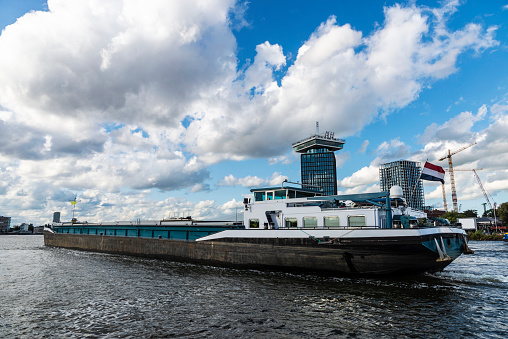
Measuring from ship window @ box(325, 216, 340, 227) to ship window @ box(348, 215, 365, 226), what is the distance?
830mm

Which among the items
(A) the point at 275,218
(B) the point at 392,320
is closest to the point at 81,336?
(B) the point at 392,320

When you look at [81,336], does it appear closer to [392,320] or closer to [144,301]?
[144,301]

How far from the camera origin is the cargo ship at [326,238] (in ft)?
59.4

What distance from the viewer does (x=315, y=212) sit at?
22.1 m

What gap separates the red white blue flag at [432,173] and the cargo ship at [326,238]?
2738 millimetres

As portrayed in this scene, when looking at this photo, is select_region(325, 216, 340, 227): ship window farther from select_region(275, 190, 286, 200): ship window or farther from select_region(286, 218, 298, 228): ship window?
select_region(275, 190, 286, 200): ship window

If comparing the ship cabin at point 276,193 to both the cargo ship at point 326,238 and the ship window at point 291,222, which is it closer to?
the cargo ship at point 326,238

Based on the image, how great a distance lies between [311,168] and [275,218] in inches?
5458

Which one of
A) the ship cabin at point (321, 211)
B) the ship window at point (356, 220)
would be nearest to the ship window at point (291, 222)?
the ship cabin at point (321, 211)

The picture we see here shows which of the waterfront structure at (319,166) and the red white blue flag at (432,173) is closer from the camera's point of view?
the red white blue flag at (432,173)

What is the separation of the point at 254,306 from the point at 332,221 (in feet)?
31.9

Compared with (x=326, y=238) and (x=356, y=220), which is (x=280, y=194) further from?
(x=356, y=220)

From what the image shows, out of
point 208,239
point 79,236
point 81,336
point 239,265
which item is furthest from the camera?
point 79,236

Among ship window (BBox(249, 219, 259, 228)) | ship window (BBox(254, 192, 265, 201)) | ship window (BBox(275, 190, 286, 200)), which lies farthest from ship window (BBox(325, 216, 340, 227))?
ship window (BBox(254, 192, 265, 201))
